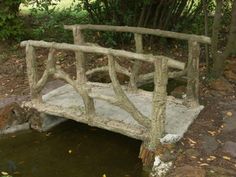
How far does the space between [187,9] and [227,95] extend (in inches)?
119

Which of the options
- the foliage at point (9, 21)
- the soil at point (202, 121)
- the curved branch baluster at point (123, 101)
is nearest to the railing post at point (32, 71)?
the soil at point (202, 121)

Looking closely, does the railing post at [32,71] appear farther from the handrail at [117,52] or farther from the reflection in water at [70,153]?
the reflection in water at [70,153]

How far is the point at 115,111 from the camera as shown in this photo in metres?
6.42

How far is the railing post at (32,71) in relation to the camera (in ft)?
21.4

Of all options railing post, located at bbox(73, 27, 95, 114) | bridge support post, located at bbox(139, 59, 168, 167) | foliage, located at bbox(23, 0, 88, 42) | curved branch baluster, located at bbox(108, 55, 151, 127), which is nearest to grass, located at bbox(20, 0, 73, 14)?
foliage, located at bbox(23, 0, 88, 42)

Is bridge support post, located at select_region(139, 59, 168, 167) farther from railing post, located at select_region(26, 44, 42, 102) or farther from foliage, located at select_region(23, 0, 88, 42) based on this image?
foliage, located at select_region(23, 0, 88, 42)

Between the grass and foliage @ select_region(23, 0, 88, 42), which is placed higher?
the grass

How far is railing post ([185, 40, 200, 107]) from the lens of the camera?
6.06 metres

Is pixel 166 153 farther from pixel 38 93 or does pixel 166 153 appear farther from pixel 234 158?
pixel 38 93

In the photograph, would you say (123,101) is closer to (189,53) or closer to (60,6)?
(189,53)

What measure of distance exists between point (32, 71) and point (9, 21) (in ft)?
9.59

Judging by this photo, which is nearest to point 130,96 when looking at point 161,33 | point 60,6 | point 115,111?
point 115,111

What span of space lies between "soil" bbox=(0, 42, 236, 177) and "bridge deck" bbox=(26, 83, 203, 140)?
7.8 inches

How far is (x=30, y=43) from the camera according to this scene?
21.1 ft
